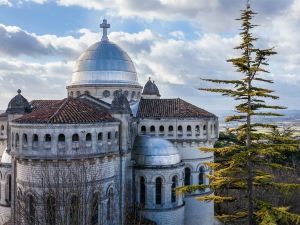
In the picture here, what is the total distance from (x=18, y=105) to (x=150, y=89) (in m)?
20.6

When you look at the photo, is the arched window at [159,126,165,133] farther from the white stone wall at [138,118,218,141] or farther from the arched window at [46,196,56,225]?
the arched window at [46,196,56,225]

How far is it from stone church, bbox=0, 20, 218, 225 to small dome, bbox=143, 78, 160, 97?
0.44 ft

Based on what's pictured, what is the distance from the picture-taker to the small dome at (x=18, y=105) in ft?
119

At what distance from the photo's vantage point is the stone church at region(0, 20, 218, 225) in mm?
29173

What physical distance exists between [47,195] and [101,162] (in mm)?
5953

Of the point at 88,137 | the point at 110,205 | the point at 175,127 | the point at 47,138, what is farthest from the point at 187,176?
the point at 47,138

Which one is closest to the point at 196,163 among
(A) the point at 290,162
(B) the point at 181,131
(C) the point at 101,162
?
(B) the point at 181,131

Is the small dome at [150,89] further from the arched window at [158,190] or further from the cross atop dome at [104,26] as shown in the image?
the arched window at [158,190]

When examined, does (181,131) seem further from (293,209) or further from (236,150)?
(293,209)

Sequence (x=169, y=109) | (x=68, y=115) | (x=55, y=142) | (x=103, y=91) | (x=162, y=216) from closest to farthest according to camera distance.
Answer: (x=55, y=142) → (x=68, y=115) → (x=162, y=216) → (x=169, y=109) → (x=103, y=91)

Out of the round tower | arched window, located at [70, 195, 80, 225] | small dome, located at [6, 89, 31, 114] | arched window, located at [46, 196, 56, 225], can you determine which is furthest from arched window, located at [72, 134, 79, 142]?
the round tower

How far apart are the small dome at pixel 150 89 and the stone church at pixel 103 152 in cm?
13

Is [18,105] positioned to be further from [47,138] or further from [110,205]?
[110,205]

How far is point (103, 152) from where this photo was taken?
32156mm
